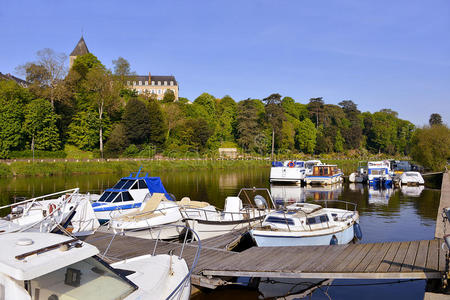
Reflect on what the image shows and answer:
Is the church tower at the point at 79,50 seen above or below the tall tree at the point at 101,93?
above

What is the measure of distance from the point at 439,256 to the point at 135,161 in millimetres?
58140

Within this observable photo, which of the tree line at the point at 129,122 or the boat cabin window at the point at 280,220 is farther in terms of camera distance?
the tree line at the point at 129,122

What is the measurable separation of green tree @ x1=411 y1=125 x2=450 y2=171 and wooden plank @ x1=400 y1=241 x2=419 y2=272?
4498cm

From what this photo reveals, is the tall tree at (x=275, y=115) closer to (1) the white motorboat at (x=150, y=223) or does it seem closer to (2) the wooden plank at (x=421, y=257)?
(1) the white motorboat at (x=150, y=223)

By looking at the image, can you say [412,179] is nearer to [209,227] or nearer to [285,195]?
[285,195]

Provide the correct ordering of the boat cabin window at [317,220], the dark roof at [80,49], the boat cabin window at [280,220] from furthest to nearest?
1. the dark roof at [80,49]
2. the boat cabin window at [317,220]
3. the boat cabin window at [280,220]

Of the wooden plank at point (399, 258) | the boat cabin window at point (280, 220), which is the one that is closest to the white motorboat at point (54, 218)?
the boat cabin window at point (280, 220)

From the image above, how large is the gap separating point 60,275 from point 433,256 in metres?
9.08

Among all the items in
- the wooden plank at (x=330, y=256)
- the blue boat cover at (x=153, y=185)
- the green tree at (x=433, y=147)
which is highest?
the green tree at (x=433, y=147)

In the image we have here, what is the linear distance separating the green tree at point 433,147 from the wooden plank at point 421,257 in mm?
44802

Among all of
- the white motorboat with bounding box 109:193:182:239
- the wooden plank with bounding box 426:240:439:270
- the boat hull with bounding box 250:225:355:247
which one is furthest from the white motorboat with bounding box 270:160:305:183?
the wooden plank with bounding box 426:240:439:270

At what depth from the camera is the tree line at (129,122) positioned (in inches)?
2520

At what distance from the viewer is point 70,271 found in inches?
218

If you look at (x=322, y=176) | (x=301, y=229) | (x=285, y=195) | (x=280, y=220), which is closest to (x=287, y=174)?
(x=322, y=176)
